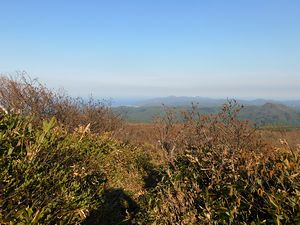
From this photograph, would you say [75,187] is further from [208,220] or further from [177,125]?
[177,125]

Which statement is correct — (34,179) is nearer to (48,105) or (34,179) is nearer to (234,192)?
(234,192)

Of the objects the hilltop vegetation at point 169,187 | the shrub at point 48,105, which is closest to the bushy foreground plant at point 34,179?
the hilltop vegetation at point 169,187

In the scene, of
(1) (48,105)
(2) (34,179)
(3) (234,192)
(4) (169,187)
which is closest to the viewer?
(2) (34,179)

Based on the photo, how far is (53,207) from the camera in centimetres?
446

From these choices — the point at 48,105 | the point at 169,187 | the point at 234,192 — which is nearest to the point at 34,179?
the point at 169,187

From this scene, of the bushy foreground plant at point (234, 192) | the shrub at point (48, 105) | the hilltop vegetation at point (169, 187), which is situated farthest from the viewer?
the shrub at point (48, 105)

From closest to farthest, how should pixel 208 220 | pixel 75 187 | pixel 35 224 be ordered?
pixel 35 224 → pixel 208 220 → pixel 75 187

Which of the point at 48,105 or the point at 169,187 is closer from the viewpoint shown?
the point at 169,187

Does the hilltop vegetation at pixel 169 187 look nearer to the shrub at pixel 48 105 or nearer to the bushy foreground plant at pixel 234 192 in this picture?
the bushy foreground plant at pixel 234 192

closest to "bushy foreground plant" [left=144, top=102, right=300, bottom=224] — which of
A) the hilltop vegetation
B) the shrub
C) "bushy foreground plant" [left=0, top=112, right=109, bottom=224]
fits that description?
the hilltop vegetation

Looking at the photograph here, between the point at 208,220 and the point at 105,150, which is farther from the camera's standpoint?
the point at 105,150

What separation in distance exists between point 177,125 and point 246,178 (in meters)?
7.74

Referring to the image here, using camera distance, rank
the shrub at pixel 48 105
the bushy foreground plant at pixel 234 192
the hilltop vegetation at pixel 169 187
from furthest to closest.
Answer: the shrub at pixel 48 105 → the hilltop vegetation at pixel 169 187 → the bushy foreground plant at pixel 234 192

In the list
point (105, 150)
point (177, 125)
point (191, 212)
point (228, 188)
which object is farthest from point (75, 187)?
point (177, 125)
